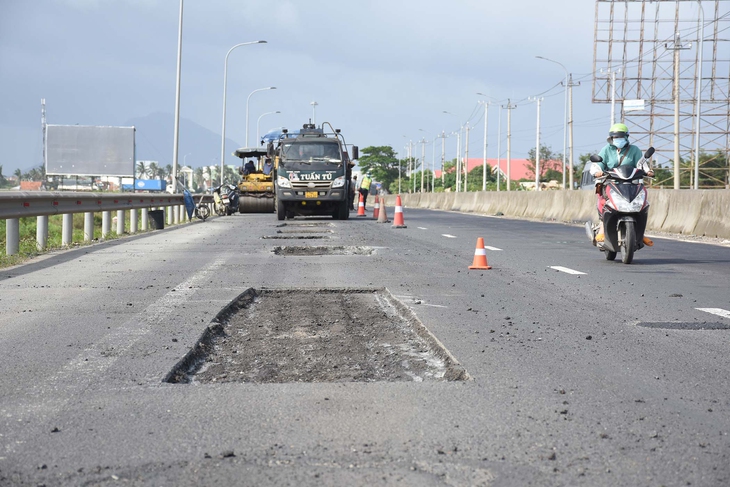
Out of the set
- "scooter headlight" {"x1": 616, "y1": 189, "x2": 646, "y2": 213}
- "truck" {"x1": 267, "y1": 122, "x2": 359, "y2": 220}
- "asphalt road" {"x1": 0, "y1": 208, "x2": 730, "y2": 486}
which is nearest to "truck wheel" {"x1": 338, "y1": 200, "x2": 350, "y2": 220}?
"truck" {"x1": 267, "y1": 122, "x2": 359, "y2": 220}

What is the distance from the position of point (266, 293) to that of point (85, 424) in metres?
5.06

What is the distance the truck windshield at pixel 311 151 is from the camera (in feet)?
99.1

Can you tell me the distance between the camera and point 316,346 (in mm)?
6297

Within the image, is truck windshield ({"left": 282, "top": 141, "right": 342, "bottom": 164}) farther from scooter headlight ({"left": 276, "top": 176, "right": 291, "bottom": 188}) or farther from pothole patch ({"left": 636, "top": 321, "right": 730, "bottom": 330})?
pothole patch ({"left": 636, "top": 321, "right": 730, "bottom": 330})

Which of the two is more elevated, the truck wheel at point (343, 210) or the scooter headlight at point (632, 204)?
the scooter headlight at point (632, 204)

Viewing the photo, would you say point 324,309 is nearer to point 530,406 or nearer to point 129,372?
point 129,372

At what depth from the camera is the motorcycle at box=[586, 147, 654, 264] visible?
12.5m

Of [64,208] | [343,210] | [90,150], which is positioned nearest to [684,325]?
[64,208]

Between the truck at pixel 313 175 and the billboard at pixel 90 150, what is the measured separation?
35.8 meters

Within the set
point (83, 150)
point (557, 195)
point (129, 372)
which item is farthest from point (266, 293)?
point (83, 150)

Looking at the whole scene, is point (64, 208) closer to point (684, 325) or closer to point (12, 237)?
point (12, 237)

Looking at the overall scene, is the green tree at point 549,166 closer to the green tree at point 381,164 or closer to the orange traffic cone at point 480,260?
the green tree at point 381,164

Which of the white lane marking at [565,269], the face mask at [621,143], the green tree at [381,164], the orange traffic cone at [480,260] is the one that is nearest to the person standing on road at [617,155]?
the face mask at [621,143]

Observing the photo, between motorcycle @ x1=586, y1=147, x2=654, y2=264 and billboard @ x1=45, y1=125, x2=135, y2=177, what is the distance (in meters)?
54.2
